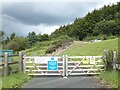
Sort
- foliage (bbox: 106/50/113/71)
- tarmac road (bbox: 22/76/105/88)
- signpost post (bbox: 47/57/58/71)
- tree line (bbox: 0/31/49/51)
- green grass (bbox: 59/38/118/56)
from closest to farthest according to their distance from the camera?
1. tarmac road (bbox: 22/76/105/88)
2. foliage (bbox: 106/50/113/71)
3. signpost post (bbox: 47/57/58/71)
4. green grass (bbox: 59/38/118/56)
5. tree line (bbox: 0/31/49/51)

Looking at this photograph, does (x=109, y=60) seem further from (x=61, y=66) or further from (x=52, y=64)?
(x=52, y=64)

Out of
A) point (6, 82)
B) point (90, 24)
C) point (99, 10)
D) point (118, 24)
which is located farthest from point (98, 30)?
point (6, 82)

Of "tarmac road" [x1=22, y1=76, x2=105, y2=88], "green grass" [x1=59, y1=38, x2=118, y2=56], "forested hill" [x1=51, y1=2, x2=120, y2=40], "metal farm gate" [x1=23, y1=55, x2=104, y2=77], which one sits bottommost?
"tarmac road" [x1=22, y1=76, x2=105, y2=88]

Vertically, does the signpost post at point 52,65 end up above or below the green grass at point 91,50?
below

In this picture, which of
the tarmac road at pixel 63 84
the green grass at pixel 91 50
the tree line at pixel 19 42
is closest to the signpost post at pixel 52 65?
the tarmac road at pixel 63 84

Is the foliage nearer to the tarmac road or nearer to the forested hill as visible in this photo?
the tarmac road

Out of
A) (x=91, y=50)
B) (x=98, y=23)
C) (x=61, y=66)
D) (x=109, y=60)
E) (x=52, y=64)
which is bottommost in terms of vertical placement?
(x=61, y=66)

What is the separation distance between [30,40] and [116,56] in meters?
107

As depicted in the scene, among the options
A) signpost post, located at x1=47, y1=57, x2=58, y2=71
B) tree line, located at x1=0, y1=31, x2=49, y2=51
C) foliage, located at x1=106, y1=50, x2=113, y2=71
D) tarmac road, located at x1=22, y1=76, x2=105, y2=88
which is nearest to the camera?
tarmac road, located at x1=22, y1=76, x2=105, y2=88

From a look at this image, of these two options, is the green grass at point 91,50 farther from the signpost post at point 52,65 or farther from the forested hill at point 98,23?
the forested hill at point 98,23

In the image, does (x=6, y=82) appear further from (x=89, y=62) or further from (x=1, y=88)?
(x=89, y=62)

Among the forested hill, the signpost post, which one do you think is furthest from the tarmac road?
the forested hill

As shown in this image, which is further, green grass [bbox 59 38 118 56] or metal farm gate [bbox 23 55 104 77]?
green grass [bbox 59 38 118 56]

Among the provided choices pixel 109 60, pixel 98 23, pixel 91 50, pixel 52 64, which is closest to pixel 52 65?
pixel 52 64
